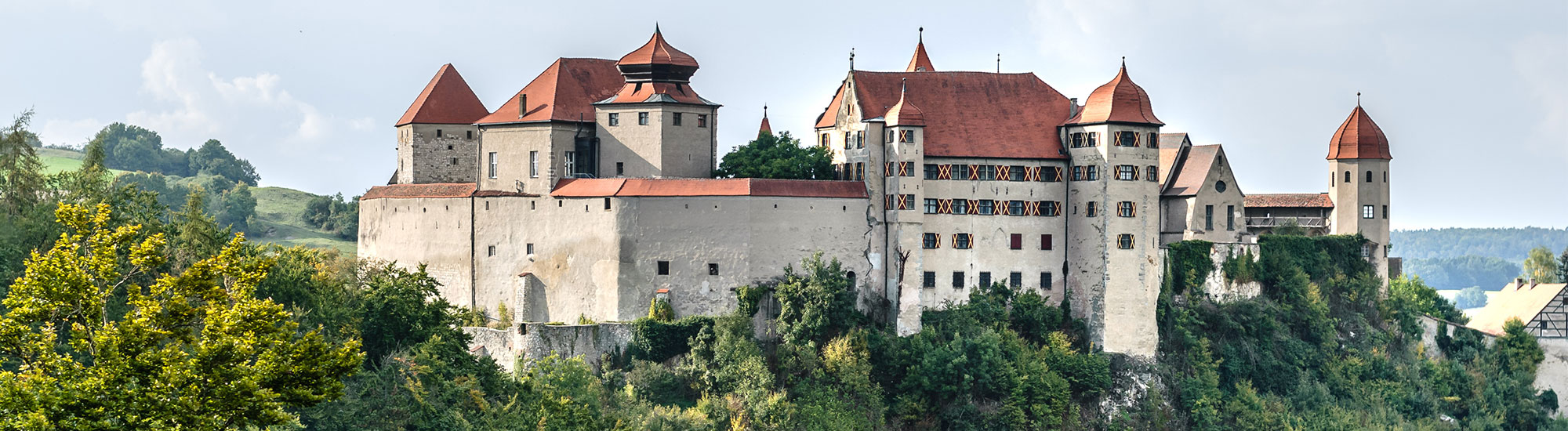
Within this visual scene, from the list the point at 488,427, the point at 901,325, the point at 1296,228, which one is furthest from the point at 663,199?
the point at 1296,228

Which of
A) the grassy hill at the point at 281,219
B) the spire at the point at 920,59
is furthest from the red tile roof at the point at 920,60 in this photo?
the grassy hill at the point at 281,219

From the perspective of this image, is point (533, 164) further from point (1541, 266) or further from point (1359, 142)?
point (1541, 266)

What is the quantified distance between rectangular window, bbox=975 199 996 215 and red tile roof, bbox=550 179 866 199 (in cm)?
423

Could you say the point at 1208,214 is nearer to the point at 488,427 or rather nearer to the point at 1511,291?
the point at 1511,291

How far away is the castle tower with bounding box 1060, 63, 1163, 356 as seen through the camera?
61.5 metres

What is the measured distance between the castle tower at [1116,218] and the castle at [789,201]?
0.06 metres

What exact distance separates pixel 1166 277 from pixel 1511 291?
86.2ft

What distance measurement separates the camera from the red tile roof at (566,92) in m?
61.5

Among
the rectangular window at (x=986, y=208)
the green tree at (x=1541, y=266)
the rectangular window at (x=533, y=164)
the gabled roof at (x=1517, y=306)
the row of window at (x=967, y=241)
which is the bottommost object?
the gabled roof at (x=1517, y=306)

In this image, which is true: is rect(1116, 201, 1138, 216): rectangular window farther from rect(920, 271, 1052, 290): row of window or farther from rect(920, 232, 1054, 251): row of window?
rect(920, 271, 1052, 290): row of window

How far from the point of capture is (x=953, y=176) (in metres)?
61.3

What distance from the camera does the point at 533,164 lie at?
6141 cm

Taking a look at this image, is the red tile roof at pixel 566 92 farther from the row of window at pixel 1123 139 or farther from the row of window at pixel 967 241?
the row of window at pixel 1123 139

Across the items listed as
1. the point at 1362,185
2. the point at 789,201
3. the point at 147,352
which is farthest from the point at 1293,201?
the point at 147,352
